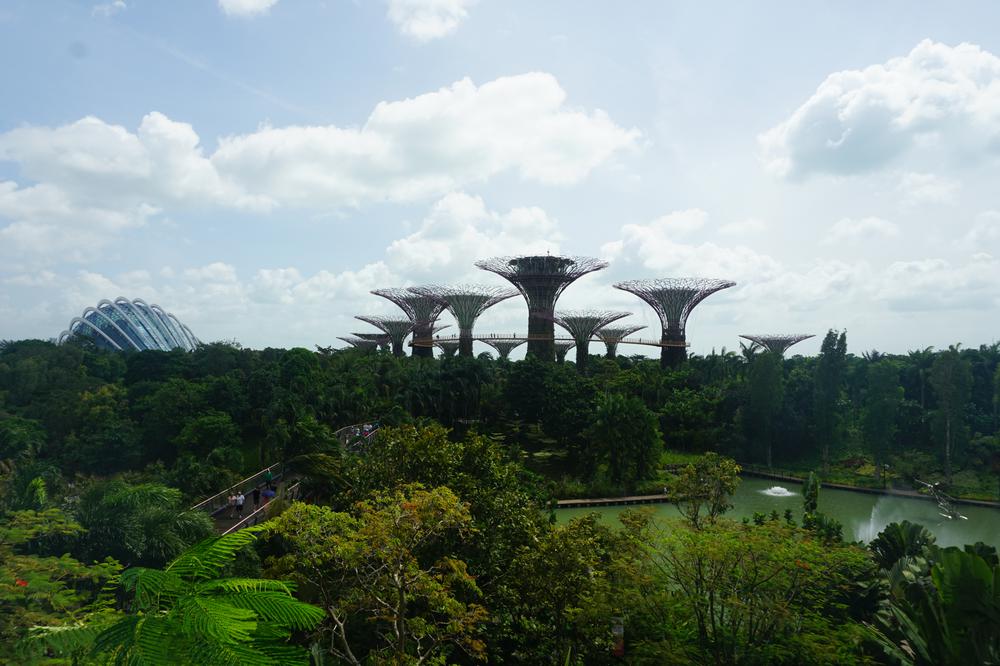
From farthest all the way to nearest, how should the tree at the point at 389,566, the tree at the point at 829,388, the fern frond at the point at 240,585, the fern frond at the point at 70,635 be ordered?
1. the tree at the point at 829,388
2. the tree at the point at 389,566
3. the fern frond at the point at 70,635
4. the fern frond at the point at 240,585

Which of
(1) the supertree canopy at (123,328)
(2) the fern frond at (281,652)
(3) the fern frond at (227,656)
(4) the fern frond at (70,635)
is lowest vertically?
(4) the fern frond at (70,635)

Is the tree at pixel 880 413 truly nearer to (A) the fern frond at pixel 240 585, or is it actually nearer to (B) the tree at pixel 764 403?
(B) the tree at pixel 764 403

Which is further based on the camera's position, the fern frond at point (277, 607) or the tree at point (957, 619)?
the tree at point (957, 619)

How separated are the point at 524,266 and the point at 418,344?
46.9 ft

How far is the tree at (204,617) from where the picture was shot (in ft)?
9.29

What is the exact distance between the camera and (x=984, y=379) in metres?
41.0

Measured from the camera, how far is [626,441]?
28.4 metres

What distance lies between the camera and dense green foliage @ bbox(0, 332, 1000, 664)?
757 centimetres

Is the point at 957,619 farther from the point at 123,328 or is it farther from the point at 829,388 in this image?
the point at 123,328

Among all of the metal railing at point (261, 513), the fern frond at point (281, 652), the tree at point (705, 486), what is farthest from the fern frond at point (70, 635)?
the tree at point (705, 486)

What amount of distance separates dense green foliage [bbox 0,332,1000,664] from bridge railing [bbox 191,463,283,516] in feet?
5.22

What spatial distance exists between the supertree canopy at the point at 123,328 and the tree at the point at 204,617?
70.4 m

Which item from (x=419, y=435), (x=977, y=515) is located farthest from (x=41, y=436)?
(x=977, y=515)

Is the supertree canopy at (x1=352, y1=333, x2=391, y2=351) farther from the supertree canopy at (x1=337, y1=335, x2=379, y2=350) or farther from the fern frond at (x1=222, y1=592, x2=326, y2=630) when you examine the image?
the fern frond at (x1=222, y1=592, x2=326, y2=630)
